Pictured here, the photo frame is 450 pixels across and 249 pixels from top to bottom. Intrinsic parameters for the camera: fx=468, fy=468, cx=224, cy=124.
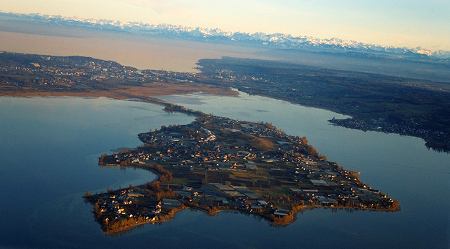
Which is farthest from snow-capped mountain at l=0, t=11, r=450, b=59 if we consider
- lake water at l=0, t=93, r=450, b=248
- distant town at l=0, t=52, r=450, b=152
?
lake water at l=0, t=93, r=450, b=248

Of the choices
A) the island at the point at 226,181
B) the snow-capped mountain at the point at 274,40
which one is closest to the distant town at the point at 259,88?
the island at the point at 226,181

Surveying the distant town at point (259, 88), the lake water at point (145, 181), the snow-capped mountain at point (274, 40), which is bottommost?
the lake water at point (145, 181)

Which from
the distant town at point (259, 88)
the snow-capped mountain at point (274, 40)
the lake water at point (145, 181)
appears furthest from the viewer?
the snow-capped mountain at point (274, 40)

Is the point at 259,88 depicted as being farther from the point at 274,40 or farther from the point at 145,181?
the point at 274,40

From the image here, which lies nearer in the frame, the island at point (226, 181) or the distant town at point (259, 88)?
the island at point (226, 181)

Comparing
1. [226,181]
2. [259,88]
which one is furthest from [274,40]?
[226,181]

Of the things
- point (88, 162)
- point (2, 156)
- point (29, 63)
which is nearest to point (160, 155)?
point (88, 162)

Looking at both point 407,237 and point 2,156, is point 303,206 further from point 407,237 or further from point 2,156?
point 2,156

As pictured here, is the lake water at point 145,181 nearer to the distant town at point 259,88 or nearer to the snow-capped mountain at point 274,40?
the distant town at point 259,88
